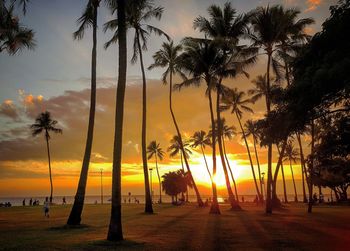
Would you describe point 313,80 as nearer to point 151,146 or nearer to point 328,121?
point 328,121

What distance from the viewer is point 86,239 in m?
15.6

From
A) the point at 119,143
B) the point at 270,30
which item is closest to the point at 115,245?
the point at 119,143

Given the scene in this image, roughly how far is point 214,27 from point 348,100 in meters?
21.3

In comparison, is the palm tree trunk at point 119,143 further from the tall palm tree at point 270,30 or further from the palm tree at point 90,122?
the tall palm tree at point 270,30

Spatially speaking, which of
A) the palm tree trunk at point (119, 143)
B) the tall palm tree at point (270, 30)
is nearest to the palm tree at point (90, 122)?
the palm tree trunk at point (119, 143)

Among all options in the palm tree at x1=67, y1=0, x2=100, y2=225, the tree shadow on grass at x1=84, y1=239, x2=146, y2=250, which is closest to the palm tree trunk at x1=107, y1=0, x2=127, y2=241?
the tree shadow on grass at x1=84, y1=239, x2=146, y2=250

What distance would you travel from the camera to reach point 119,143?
621 inches

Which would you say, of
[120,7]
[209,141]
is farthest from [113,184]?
[209,141]

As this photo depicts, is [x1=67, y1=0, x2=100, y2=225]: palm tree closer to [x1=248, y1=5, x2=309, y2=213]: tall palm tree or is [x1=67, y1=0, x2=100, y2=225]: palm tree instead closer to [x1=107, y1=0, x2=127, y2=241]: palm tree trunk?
[x1=107, y1=0, x2=127, y2=241]: palm tree trunk

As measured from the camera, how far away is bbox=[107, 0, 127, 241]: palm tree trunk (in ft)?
48.8

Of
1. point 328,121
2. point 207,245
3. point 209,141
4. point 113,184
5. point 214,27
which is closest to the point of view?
point 207,245

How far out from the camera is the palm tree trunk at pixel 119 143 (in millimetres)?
14859

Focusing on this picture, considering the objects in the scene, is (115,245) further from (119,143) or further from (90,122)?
(90,122)

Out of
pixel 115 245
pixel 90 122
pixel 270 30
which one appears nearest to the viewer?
pixel 115 245
